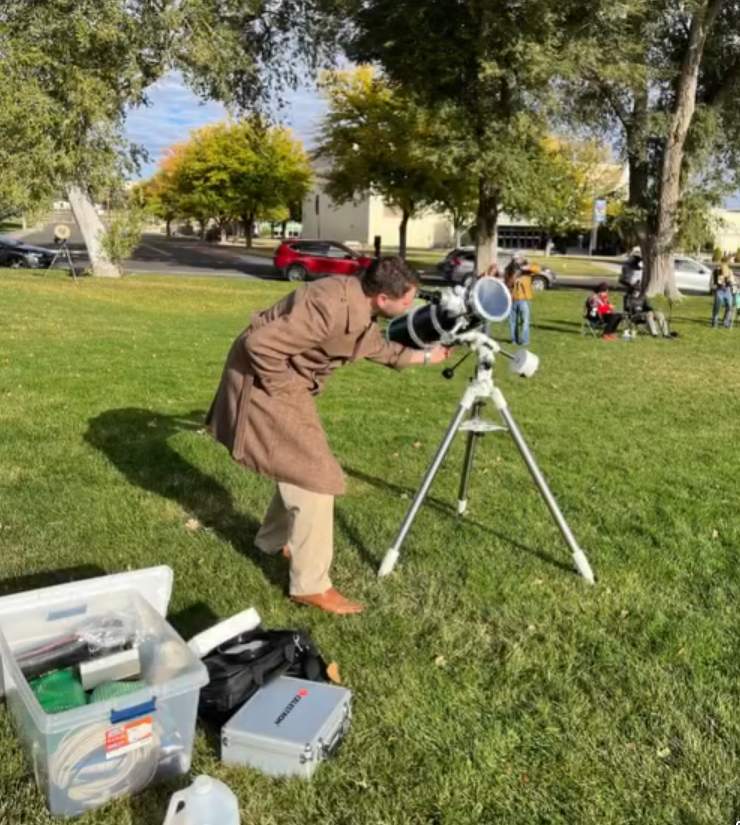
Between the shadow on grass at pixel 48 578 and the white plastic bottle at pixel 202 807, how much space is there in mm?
2093

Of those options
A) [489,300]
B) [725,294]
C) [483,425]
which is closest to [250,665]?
[483,425]

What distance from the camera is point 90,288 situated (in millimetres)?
21125

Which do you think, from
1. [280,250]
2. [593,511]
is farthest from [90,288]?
[593,511]

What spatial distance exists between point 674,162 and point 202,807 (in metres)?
23.4

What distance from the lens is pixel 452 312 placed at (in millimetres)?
3859

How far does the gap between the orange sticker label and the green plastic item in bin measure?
17cm

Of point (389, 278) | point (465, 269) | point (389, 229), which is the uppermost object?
point (389, 229)

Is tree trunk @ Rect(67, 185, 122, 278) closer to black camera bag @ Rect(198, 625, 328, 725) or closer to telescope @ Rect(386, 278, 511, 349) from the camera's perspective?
telescope @ Rect(386, 278, 511, 349)

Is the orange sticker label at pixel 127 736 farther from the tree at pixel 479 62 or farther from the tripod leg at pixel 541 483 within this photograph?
the tree at pixel 479 62

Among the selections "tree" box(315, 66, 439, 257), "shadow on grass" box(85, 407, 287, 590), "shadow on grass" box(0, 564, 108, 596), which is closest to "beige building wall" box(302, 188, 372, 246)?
"tree" box(315, 66, 439, 257)

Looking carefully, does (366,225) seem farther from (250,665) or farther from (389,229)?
(250,665)

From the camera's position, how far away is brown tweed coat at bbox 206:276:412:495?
3.75 m

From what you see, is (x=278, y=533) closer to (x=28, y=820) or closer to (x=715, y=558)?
(x=28, y=820)

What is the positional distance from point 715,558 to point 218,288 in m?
20.9
